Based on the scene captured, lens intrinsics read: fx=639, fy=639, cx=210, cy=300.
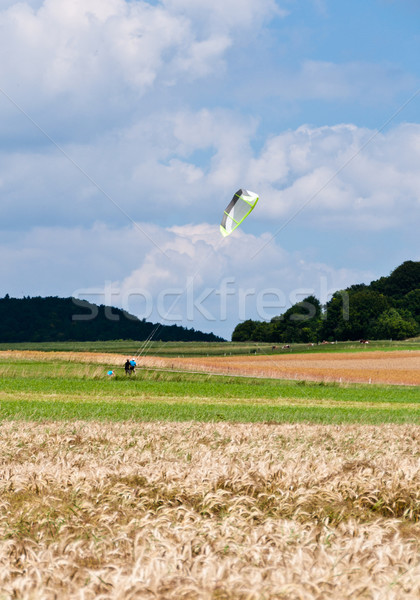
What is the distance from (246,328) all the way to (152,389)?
414ft

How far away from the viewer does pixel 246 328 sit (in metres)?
164

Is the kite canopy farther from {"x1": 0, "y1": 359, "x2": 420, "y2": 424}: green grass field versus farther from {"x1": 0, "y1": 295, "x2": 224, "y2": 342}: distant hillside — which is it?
{"x1": 0, "y1": 295, "x2": 224, "y2": 342}: distant hillside

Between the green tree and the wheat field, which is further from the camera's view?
the green tree

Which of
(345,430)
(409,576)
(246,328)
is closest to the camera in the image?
(409,576)

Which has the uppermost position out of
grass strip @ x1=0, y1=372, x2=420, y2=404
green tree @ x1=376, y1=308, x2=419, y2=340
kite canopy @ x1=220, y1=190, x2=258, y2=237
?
kite canopy @ x1=220, y1=190, x2=258, y2=237

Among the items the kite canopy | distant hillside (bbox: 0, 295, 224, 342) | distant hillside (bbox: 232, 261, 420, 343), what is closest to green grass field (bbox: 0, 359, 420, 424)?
the kite canopy

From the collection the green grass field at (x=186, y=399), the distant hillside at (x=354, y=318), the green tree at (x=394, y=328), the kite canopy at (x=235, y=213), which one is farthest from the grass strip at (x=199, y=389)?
the distant hillside at (x=354, y=318)

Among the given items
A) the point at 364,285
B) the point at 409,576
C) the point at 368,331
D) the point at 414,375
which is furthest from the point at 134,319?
the point at 409,576

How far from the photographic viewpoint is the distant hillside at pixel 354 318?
13112cm

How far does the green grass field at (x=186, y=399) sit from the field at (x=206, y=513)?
508 cm

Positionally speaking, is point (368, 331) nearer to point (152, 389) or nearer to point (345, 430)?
point (152, 389)

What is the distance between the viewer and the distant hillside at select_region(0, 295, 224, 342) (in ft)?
551

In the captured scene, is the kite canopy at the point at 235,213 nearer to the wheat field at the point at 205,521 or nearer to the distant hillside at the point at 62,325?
the wheat field at the point at 205,521

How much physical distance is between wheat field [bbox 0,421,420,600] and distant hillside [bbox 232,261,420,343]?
121399mm
